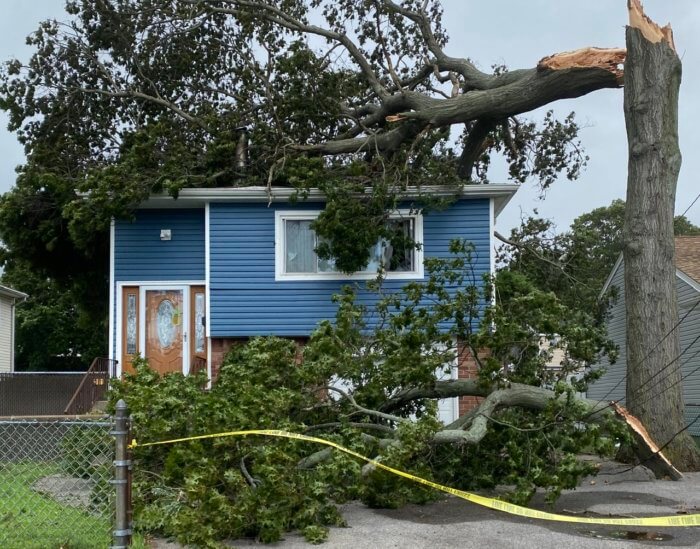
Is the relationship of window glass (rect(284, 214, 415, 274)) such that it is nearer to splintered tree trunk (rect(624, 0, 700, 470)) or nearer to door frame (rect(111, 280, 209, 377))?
door frame (rect(111, 280, 209, 377))

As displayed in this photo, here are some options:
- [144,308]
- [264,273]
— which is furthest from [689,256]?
[144,308]

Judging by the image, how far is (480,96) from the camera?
1557 cm

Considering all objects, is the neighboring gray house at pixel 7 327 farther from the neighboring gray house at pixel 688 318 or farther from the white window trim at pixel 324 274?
the neighboring gray house at pixel 688 318

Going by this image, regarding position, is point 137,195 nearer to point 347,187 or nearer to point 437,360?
point 347,187

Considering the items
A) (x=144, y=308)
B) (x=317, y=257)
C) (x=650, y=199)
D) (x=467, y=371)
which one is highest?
(x=650, y=199)

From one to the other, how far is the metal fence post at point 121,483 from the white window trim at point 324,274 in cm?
970

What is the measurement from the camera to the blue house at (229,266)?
49.7ft

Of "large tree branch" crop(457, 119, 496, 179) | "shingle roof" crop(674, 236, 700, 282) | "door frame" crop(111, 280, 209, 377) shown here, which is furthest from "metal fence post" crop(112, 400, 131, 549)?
"shingle roof" crop(674, 236, 700, 282)

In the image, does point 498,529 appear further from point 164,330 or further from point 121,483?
point 164,330

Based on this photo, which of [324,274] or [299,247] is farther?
[299,247]

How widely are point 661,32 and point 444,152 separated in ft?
18.4

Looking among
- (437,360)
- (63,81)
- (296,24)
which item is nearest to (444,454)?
(437,360)

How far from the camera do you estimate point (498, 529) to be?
7375 millimetres

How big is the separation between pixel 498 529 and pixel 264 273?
8.63m
